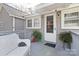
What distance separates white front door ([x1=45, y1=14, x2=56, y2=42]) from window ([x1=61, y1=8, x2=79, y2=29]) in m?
0.88

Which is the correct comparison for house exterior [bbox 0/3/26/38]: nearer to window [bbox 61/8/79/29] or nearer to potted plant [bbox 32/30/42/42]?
potted plant [bbox 32/30/42/42]

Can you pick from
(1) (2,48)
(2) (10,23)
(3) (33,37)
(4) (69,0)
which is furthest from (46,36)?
(4) (69,0)

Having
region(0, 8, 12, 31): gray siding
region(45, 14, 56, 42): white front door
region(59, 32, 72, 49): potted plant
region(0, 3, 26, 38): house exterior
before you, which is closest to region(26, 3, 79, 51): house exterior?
region(45, 14, 56, 42): white front door

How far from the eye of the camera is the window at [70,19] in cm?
602

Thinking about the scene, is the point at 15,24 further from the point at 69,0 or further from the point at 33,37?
the point at 69,0

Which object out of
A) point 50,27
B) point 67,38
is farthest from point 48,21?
point 67,38

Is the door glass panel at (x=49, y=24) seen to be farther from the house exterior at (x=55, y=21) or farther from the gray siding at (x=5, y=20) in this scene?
the gray siding at (x=5, y=20)

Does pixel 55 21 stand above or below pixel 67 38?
above

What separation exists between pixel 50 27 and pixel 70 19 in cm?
173

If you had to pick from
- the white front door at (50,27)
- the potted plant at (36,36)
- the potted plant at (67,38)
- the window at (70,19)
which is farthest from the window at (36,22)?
the potted plant at (67,38)

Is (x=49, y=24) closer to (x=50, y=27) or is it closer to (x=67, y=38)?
(x=50, y=27)

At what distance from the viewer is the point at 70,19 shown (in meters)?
6.36

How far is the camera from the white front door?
24.2 feet

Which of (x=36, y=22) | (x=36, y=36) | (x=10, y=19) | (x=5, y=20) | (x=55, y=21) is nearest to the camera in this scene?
(x=5, y=20)
